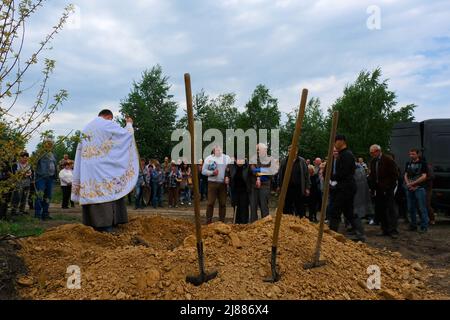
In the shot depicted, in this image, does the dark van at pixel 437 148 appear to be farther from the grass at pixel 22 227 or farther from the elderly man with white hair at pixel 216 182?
the grass at pixel 22 227

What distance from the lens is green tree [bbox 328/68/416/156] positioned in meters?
43.0

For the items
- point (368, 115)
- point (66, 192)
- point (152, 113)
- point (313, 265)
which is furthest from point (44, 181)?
point (368, 115)

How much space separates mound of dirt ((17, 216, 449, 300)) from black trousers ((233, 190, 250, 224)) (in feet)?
10.4

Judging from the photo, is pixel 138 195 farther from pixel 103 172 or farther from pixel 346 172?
pixel 346 172

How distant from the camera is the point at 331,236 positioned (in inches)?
238

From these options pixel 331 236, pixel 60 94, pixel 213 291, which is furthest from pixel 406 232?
pixel 60 94

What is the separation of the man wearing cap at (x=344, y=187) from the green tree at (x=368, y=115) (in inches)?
1399

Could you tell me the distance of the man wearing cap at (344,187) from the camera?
7547 mm

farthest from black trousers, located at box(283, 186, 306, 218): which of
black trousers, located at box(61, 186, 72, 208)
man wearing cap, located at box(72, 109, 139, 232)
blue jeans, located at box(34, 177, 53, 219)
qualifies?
black trousers, located at box(61, 186, 72, 208)

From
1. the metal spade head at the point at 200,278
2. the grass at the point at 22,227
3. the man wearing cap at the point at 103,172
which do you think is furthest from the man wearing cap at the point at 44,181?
the metal spade head at the point at 200,278
